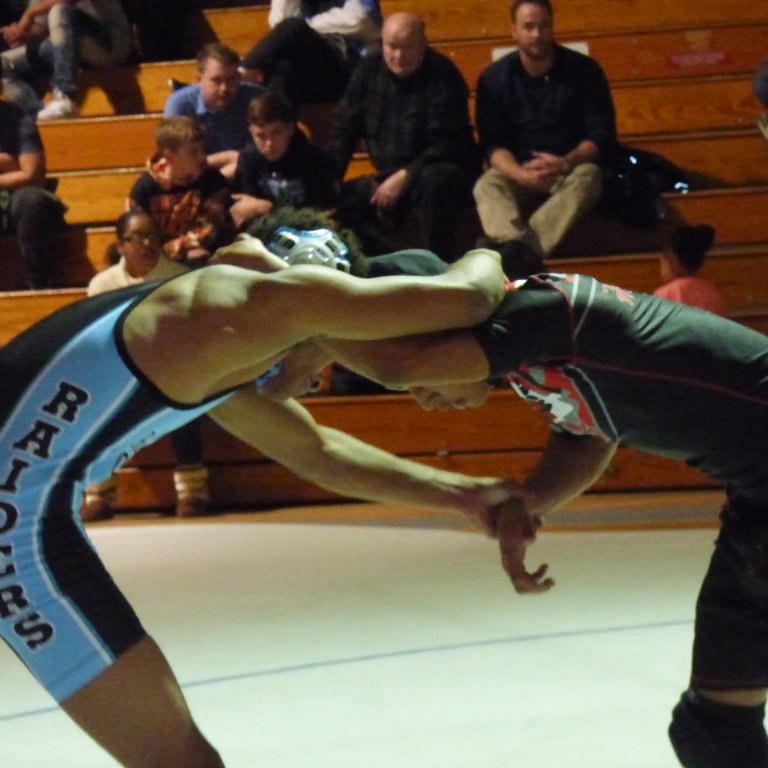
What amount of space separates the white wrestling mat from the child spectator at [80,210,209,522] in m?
0.51

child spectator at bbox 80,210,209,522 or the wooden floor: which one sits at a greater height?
child spectator at bbox 80,210,209,522

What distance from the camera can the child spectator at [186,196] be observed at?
6.26 meters

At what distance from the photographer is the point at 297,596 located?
4633 mm

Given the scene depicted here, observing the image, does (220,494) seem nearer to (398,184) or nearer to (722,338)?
(398,184)

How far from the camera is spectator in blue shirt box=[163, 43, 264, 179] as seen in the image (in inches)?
269

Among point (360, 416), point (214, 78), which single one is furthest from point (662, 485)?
point (214, 78)

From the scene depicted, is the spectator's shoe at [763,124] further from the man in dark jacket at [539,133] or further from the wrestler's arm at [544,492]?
the wrestler's arm at [544,492]

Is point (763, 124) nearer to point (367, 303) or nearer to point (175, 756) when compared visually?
point (367, 303)

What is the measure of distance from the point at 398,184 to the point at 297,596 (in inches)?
93.4

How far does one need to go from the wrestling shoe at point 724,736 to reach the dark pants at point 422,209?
402 centimetres

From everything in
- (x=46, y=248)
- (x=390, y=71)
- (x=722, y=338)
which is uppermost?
(x=722, y=338)

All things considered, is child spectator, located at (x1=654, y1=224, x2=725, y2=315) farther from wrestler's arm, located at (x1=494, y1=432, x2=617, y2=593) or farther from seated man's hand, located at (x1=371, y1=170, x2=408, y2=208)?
wrestler's arm, located at (x1=494, y1=432, x2=617, y2=593)

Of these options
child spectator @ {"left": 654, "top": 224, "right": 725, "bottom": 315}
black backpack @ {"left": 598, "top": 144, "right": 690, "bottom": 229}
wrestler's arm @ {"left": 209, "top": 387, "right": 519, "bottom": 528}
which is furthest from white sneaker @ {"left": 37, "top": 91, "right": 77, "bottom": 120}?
wrestler's arm @ {"left": 209, "top": 387, "right": 519, "bottom": 528}

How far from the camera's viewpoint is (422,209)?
20.8ft
